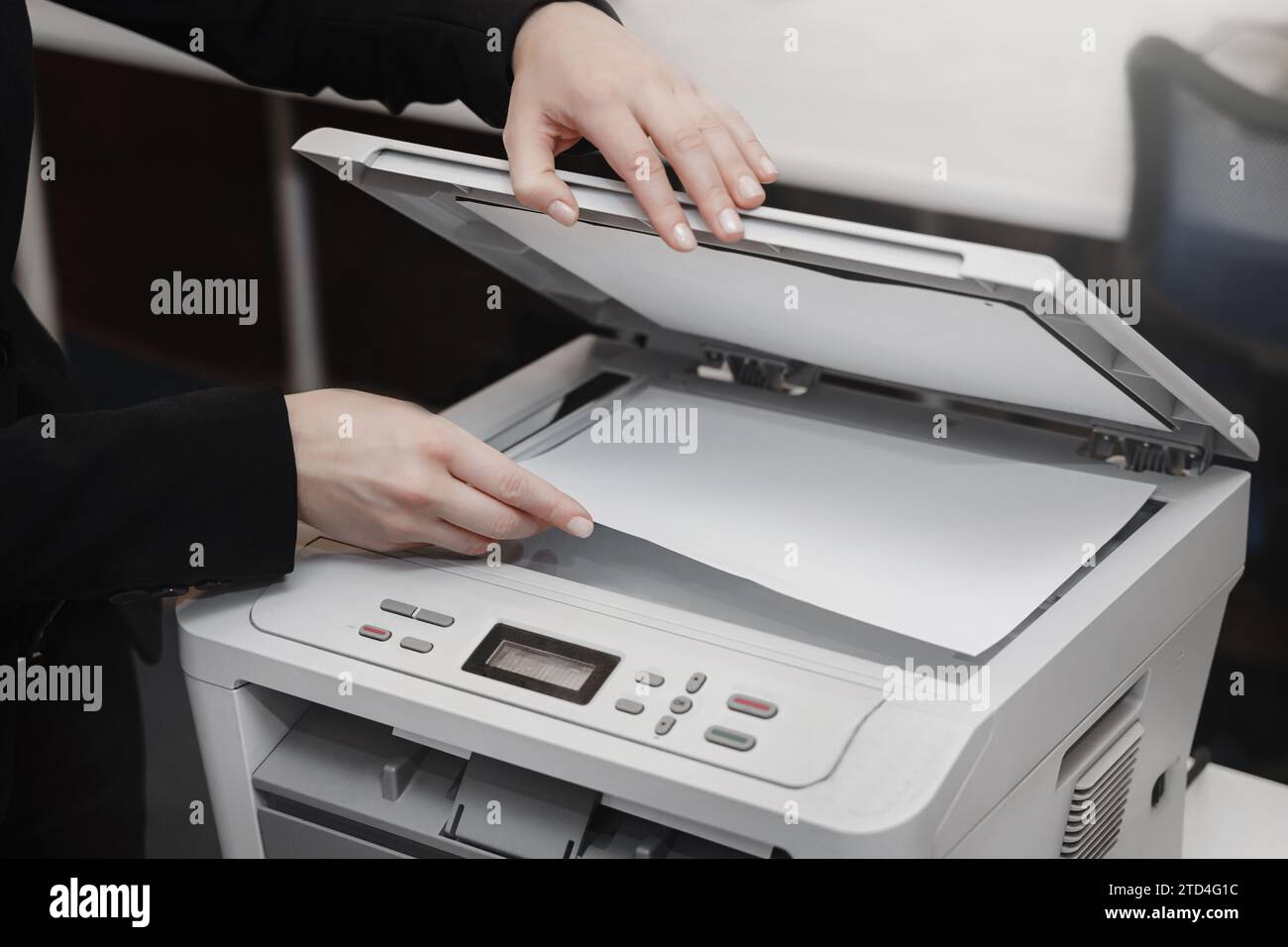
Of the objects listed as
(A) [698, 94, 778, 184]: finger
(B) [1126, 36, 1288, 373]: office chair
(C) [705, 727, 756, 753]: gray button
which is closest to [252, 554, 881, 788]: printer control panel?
(C) [705, 727, 756, 753]: gray button

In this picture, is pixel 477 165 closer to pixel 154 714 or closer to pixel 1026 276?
pixel 1026 276

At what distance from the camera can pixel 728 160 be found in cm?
78

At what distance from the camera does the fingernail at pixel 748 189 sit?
0.74 meters

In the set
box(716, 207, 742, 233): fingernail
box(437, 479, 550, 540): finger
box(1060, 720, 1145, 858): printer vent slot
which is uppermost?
box(716, 207, 742, 233): fingernail

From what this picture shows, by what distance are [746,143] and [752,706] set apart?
354 millimetres

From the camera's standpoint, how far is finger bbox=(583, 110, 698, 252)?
74 cm

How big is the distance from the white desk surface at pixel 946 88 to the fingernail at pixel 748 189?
1.62 feet

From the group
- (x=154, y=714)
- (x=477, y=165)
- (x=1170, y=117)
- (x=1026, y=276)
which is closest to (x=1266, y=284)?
(x=1170, y=117)

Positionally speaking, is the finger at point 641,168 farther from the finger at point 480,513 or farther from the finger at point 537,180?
the finger at point 480,513

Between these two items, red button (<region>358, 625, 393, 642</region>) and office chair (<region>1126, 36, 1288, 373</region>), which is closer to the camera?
red button (<region>358, 625, 393, 642</region>)

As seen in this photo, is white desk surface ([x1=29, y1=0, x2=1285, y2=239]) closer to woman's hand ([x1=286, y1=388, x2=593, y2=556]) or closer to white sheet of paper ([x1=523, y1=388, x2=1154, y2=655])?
white sheet of paper ([x1=523, y1=388, x2=1154, y2=655])

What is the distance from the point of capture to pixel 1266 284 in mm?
1056

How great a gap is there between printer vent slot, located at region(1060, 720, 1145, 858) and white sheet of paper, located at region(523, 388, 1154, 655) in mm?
110

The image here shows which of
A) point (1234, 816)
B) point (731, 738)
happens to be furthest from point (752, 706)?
point (1234, 816)
